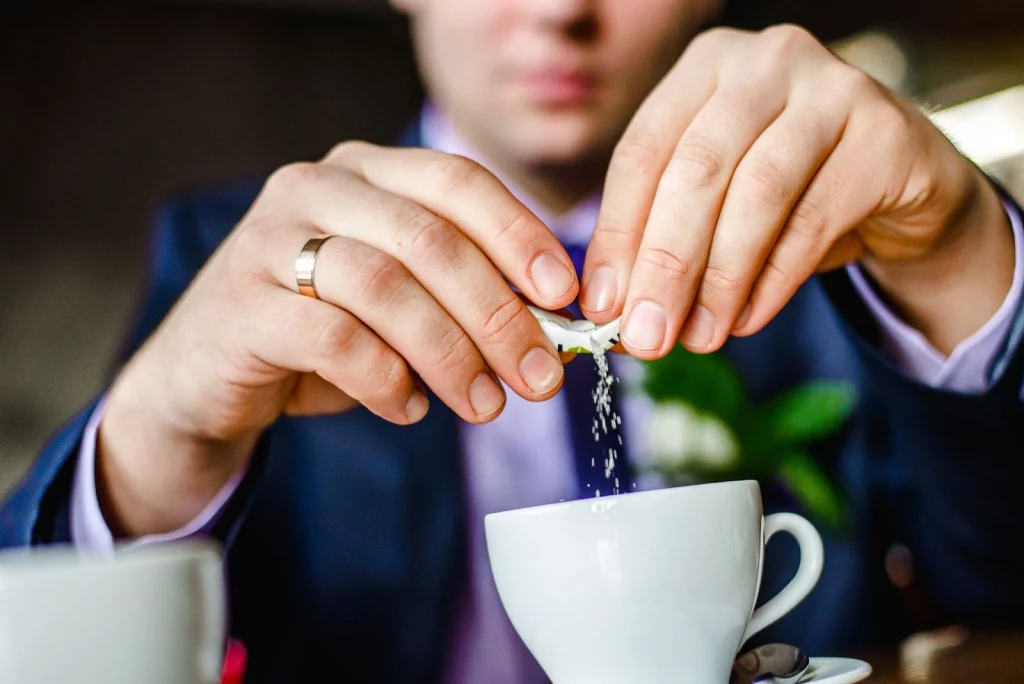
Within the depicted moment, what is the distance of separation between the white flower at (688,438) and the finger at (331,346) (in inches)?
28.0

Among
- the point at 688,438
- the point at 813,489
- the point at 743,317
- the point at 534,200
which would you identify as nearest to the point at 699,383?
the point at 688,438

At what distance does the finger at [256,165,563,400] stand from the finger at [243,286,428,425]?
0.8 inches

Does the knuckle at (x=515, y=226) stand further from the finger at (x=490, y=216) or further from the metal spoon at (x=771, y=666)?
the metal spoon at (x=771, y=666)

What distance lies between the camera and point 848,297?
2.29ft

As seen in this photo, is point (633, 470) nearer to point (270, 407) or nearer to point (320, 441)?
point (320, 441)

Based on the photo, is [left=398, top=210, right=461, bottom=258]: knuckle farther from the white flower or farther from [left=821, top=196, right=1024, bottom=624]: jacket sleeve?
the white flower

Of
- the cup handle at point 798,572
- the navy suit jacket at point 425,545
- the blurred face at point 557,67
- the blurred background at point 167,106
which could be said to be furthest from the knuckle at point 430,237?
the blurred background at point 167,106

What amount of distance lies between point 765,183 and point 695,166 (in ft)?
0.13

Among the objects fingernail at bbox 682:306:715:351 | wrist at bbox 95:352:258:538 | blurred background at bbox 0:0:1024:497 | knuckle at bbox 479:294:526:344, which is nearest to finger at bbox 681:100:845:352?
fingernail at bbox 682:306:715:351

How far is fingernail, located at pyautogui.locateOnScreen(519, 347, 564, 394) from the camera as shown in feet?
1.55

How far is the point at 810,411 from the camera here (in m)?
1.11

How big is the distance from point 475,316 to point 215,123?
2.09 metres

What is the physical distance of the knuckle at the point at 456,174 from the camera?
0.49 m

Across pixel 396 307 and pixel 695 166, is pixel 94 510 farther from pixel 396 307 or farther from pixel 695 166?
pixel 695 166
